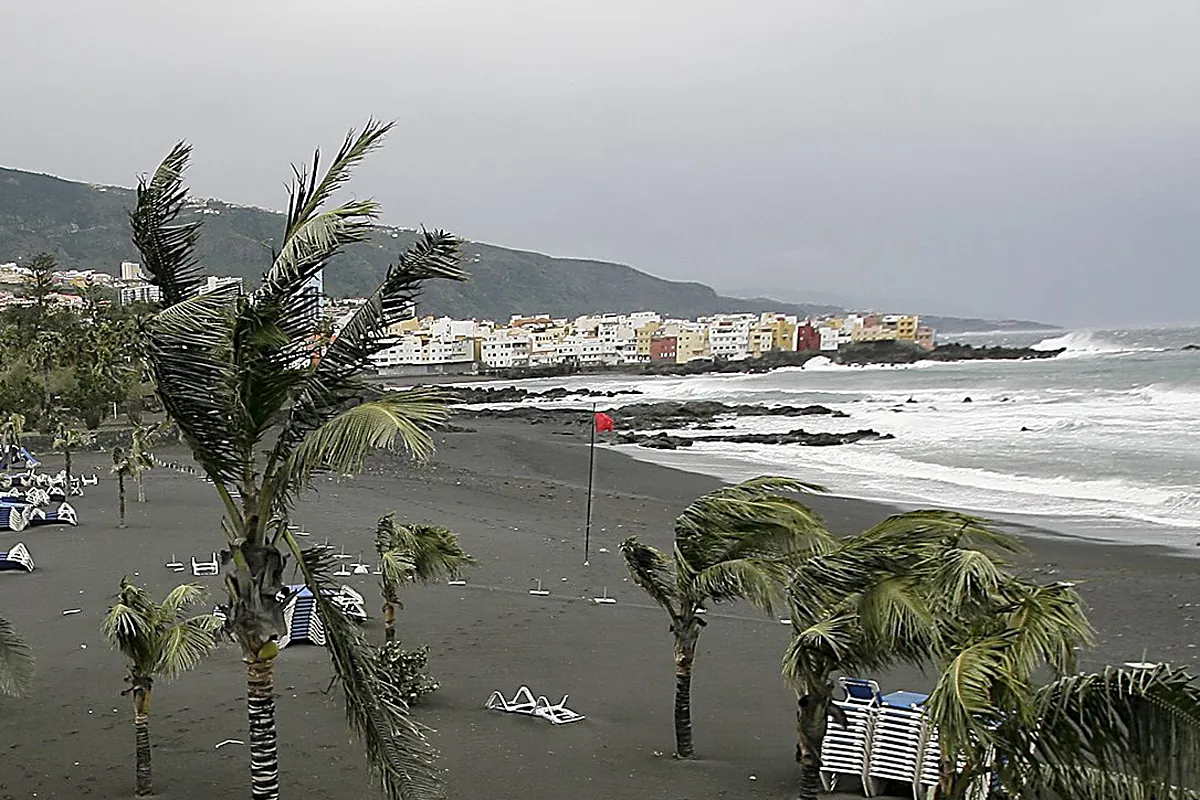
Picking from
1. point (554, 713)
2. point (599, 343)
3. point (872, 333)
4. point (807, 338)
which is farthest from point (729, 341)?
point (554, 713)

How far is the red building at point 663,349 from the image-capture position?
122 meters

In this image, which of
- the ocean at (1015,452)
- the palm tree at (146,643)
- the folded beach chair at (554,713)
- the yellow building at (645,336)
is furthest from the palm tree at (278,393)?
the yellow building at (645,336)

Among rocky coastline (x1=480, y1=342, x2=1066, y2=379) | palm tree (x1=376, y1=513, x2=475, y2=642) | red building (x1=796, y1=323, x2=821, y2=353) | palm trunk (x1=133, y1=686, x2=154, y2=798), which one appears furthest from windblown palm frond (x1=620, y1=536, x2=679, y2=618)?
red building (x1=796, y1=323, x2=821, y2=353)

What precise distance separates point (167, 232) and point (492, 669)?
18.8 ft

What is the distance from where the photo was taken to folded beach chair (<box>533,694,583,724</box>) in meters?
8.95

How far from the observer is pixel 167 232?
20.9 ft

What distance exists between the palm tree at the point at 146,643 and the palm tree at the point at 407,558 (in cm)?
254

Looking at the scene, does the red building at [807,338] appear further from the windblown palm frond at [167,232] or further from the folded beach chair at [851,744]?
the windblown palm frond at [167,232]

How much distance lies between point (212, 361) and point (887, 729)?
15.9 feet

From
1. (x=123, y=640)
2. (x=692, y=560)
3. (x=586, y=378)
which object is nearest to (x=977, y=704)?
(x=692, y=560)

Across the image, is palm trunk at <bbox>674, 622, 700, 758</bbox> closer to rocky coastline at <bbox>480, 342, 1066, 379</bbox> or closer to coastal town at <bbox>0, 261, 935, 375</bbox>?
rocky coastline at <bbox>480, 342, 1066, 379</bbox>

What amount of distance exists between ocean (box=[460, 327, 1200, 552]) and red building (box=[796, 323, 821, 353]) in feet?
194

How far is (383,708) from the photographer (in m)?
5.82

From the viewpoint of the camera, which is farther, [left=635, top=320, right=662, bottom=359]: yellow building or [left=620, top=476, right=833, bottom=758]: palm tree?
[left=635, top=320, right=662, bottom=359]: yellow building
